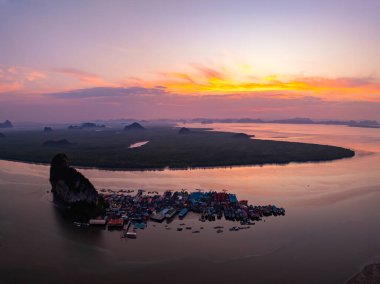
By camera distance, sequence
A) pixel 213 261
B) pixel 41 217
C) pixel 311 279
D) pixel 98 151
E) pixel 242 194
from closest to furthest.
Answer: pixel 311 279 < pixel 213 261 < pixel 41 217 < pixel 242 194 < pixel 98 151

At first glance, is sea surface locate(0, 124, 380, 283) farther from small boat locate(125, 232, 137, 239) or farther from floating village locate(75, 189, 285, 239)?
floating village locate(75, 189, 285, 239)

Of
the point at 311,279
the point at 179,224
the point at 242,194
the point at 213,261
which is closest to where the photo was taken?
the point at 311,279

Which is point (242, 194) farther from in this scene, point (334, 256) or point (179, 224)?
point (334, 256)

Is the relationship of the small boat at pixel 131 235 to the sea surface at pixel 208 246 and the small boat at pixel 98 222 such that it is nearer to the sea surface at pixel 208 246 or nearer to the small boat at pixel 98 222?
the sea surface at pixel 208 246

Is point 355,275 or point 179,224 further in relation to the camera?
point 179,224

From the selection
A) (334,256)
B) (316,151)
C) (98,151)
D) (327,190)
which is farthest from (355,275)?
(98,151)

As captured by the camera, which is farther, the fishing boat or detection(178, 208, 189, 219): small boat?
detection(178, 208, 189, 219): small boat

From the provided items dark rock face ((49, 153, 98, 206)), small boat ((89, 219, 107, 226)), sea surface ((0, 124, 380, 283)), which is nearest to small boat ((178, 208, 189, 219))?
sea surface ((0, 124, 380, 283))
